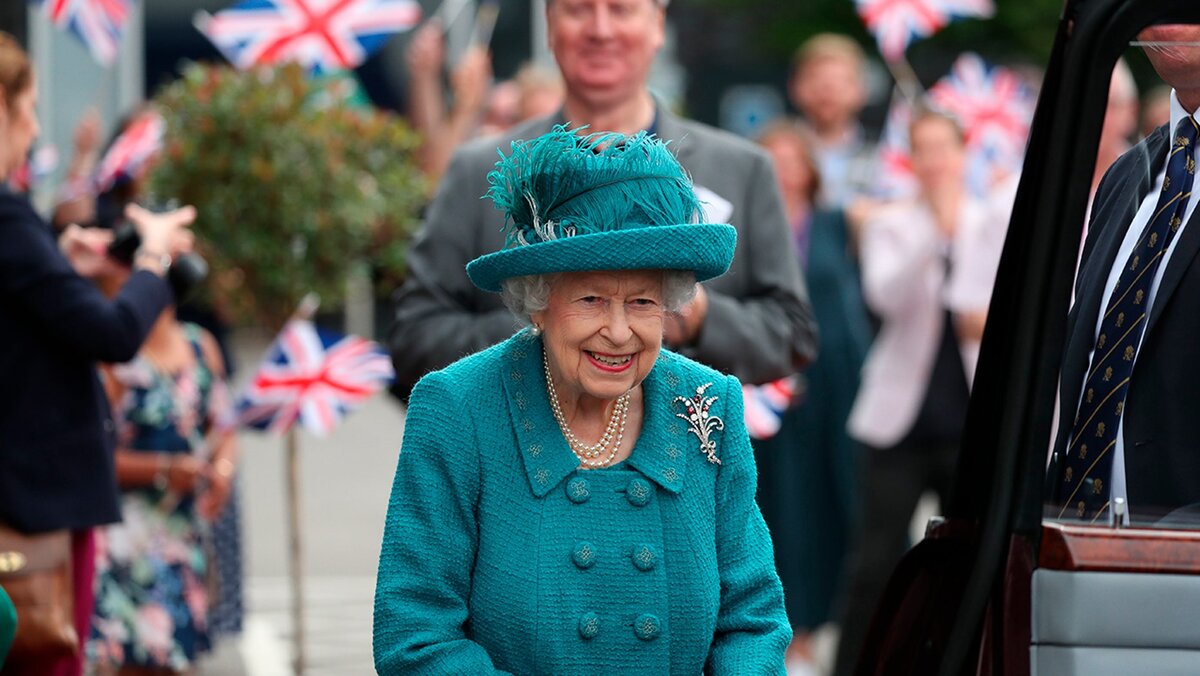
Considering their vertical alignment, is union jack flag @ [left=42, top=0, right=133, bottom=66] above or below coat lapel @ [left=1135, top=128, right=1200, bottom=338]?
above

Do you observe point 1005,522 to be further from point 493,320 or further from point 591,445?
point 493,320

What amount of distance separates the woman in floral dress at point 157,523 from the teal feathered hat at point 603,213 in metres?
3.93

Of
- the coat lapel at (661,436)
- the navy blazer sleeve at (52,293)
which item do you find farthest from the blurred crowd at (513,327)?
the coat lapel at (661,436)

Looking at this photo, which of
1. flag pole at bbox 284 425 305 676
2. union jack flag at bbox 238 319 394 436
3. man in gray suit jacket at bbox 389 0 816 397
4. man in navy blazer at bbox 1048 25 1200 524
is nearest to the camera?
man in navy blazer at bbox 1048 25 1200 524

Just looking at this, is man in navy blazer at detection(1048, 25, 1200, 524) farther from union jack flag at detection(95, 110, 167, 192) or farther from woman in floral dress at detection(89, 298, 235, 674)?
union jack flag at detection(95, 110, 167, 192)

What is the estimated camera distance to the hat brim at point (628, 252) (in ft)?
9.90

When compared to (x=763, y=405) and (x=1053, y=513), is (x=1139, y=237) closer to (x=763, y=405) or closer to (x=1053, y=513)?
(x=1053, y=513)

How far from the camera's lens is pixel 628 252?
9.91 ft

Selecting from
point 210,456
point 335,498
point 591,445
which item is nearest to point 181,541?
point 210,456

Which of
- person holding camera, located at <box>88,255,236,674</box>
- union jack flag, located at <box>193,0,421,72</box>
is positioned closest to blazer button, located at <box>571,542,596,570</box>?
person holding camera, located at <box>88,255,236,674</box>

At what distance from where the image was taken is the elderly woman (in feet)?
9.98

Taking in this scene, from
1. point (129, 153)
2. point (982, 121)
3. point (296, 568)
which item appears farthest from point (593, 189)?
point (982, 121)

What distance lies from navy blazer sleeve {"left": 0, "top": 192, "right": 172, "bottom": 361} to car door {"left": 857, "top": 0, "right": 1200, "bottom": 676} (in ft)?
8.88

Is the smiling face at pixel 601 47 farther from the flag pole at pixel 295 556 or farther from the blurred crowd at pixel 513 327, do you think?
the flag pole at pixel 295 556
